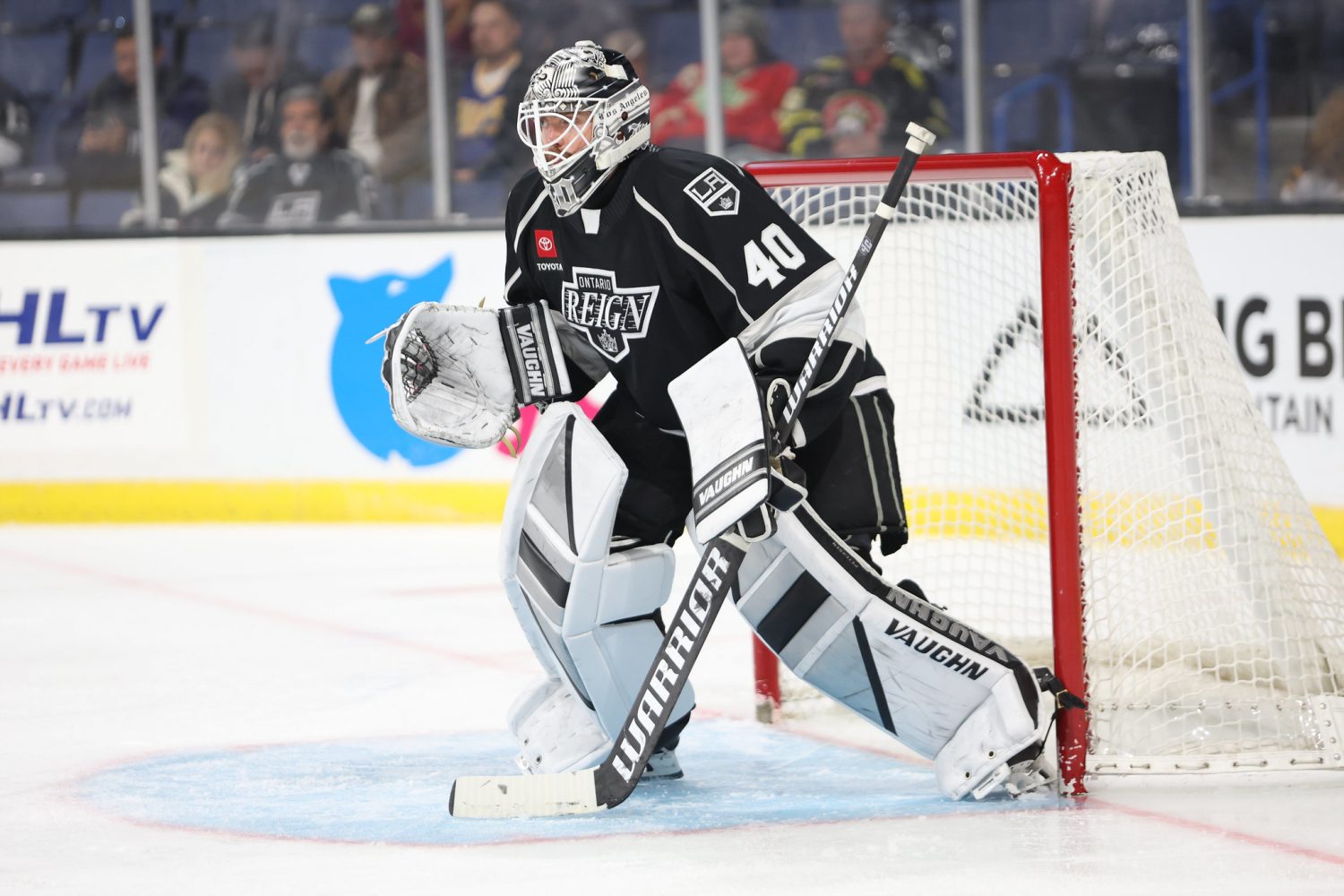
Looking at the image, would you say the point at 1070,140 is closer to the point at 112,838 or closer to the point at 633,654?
the point at 633,654

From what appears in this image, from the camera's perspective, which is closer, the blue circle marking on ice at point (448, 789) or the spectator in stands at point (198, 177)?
the blue circle marking on ice at point (448, 789)

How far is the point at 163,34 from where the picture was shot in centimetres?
612

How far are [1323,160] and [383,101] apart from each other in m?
3.02

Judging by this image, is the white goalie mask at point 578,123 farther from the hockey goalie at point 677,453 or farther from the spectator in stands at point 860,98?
the spectator in stands at point 860,98

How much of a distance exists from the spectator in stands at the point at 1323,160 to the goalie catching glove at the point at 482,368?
3016 mm

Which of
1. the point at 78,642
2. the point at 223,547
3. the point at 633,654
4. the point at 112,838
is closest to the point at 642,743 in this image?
the point at 633,654

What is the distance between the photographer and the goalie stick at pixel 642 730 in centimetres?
236

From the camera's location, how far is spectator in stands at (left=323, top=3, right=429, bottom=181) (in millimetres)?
6016

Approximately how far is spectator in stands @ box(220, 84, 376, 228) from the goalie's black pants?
3.66 m

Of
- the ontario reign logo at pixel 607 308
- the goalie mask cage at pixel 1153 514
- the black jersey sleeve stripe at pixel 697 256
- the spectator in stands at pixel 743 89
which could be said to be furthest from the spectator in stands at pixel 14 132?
the black jersey sleeve stripe at pixel 697 256

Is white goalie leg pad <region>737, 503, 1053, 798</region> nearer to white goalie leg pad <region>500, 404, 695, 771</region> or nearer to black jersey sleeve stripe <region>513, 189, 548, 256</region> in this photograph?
white goalie leg pad <region>500, 404, 695, 771</region>

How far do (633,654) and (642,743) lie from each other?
0.65 feet

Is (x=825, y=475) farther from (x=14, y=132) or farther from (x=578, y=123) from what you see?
(x=14, y=132)

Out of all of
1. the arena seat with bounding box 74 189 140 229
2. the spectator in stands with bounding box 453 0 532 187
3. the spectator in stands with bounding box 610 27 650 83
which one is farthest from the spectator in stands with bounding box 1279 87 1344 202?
the arena seat with bounding box 74 189 140 229
